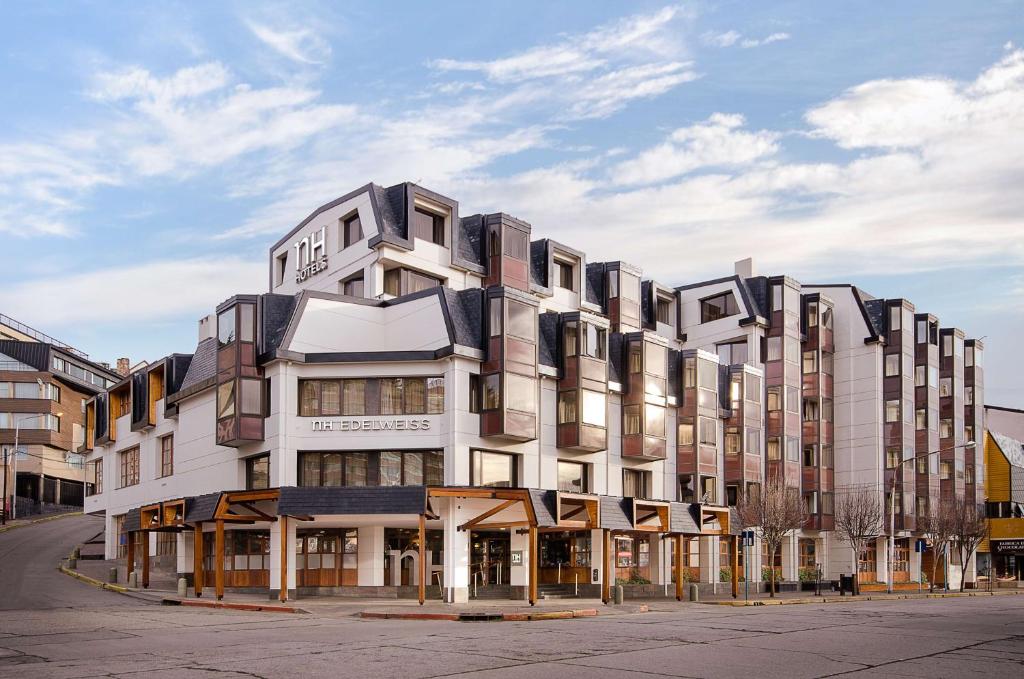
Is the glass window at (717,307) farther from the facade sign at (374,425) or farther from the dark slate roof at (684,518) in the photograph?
the facade sign at (374,425)

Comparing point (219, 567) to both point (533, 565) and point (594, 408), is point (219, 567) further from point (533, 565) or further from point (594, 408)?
point (594, 408)

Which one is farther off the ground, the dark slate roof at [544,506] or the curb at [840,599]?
the dark slate roof at [544,506]

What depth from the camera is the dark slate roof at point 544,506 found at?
138 feet

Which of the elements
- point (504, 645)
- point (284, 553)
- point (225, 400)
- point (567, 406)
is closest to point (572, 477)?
point (567, 406)

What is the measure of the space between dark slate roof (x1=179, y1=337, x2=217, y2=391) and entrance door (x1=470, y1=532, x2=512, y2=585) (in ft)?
46.2

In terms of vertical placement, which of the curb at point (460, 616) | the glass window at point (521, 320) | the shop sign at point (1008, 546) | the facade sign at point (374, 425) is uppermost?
the glass window at point (521, 320)

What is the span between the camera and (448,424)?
43344 mm

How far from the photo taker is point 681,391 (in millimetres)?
58000

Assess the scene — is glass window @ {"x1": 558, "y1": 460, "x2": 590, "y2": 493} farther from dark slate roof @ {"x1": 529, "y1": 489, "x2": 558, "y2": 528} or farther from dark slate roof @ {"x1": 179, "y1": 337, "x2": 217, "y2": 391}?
dark slate roof @ {"x1": 179, "y1": 337, "x2": 217, "y2": 391}

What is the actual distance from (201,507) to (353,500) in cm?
782

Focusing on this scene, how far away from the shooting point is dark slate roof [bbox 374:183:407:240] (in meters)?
50.7

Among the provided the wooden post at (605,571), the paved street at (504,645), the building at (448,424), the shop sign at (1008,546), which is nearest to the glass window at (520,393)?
the building at (448,424)

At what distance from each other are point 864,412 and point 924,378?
25.7ft

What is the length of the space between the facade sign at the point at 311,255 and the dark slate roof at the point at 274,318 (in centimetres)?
958
